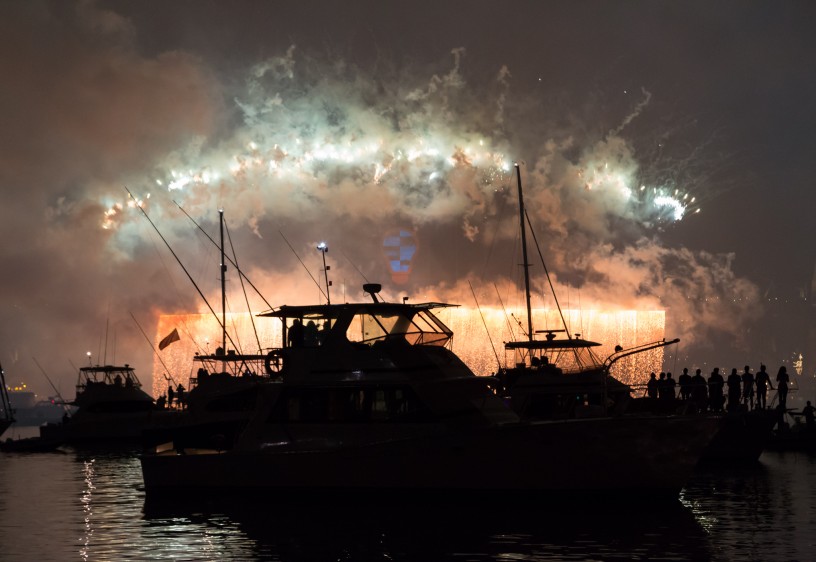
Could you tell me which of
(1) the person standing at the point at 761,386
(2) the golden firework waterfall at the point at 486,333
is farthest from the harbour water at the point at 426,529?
(2) the golden firework waterfall at the point at 486,333

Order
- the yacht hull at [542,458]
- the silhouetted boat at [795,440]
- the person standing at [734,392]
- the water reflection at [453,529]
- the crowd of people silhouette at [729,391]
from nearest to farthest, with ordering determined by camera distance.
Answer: the water reflection at [453,529] → the yacht hull at [542,458] → the crowd of people silhouette at [729,391] → the person standing at [734,392] → the silhouetted boat at [795,440]

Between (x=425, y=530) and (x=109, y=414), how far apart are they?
36221 millimetres

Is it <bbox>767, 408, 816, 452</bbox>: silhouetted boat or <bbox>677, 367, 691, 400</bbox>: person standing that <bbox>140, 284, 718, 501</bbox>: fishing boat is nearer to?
<bbox>677, 367, 691, 400</bbox>: person standing

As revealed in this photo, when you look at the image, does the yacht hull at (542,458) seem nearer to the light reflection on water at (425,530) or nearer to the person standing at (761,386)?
the light reflection on water at (425,530)

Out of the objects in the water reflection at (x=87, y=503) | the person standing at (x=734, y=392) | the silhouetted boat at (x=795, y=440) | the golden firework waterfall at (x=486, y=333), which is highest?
the golden firework waterfall at (x=486, y=333)

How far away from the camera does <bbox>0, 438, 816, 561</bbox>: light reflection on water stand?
1870 cm

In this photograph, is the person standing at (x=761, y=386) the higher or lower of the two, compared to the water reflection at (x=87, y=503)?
higher

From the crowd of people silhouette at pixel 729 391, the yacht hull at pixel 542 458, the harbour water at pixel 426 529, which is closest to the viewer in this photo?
the harbour water at pixel 426 529

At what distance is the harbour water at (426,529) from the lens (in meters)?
18.7

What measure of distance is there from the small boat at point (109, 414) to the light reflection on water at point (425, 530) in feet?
83.4

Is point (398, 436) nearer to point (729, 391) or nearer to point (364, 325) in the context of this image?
point (364, 325)

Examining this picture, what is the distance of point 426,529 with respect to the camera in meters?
20.9

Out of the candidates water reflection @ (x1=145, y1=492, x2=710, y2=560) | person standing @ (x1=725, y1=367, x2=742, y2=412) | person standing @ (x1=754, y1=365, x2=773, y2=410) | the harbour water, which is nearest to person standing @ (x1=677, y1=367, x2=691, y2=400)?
person standing @ (x1=725, y1=367, x2=742, y2=412)

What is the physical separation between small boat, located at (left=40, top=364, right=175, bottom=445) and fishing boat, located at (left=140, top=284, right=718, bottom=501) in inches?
1076
